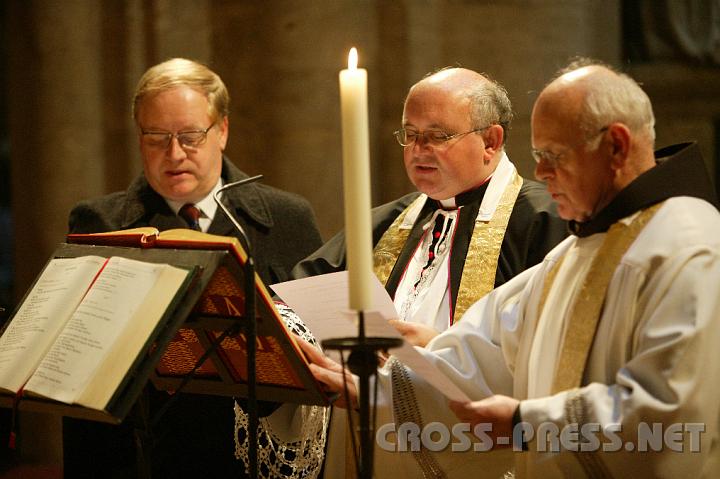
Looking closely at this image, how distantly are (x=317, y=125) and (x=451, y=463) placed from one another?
3072mm

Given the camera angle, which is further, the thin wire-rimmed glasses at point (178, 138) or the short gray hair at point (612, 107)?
the thin wire-rimmed glasses at point (178, 138)

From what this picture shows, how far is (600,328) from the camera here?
290cm

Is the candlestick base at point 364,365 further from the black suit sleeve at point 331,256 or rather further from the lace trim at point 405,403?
the black suit sleeve at point 331,256

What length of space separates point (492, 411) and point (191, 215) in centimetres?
225

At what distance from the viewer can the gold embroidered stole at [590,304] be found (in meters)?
2.90

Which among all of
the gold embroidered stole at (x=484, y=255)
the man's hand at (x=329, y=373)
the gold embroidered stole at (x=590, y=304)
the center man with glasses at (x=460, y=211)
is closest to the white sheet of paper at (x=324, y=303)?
the man's hand at (x=329, y=373)

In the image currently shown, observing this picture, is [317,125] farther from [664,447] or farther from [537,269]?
[664,447]

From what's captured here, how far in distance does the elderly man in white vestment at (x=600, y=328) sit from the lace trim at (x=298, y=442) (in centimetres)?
45

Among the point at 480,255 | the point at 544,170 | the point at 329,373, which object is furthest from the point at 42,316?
the point at 480,255

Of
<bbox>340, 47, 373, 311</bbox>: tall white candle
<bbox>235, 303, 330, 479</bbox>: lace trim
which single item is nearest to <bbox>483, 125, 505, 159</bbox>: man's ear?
<bbox>235, 303, 330, 479</bbox>: lace trim

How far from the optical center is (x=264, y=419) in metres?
3.71

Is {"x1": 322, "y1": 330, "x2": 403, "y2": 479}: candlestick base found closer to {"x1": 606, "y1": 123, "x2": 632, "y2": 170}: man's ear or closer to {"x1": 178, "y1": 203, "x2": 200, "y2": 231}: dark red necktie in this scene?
{"x1": 606, "y1": 123, "x2": 632, "y2": 170}: man's ear

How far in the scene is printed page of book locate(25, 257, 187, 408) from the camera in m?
2.66

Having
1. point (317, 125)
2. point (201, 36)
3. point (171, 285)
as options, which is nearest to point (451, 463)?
point (171, 285)
